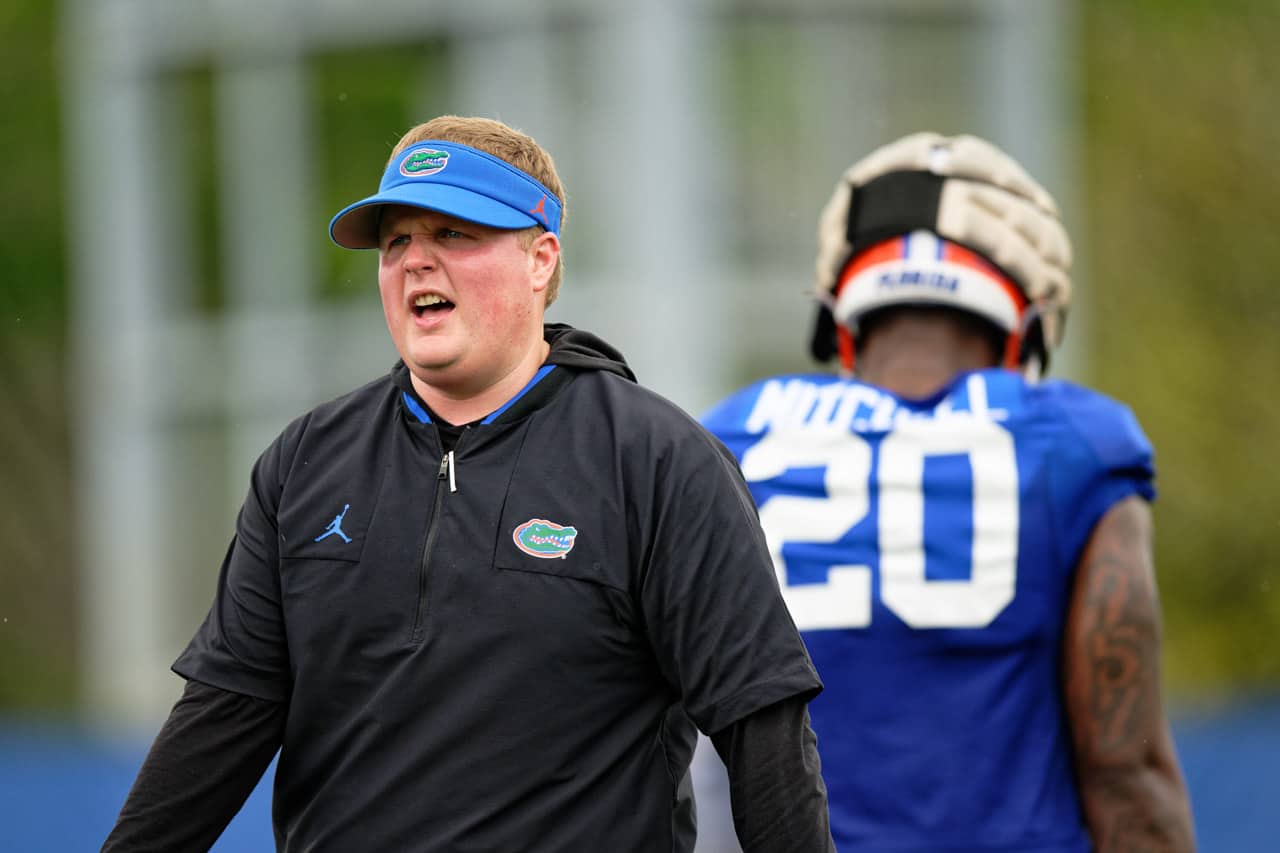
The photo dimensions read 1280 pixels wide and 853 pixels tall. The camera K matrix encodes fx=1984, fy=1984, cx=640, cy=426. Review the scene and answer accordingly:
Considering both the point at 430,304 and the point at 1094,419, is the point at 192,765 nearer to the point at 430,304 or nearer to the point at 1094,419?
the point at 430,304

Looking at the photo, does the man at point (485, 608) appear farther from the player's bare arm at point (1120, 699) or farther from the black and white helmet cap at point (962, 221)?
the black and white helmet cap at point (962, 221)

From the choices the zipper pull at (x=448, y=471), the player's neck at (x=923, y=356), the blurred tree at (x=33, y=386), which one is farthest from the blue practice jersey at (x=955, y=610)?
the blurred tree at (x=33, y=386)

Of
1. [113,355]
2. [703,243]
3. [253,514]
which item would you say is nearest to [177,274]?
[113,355]

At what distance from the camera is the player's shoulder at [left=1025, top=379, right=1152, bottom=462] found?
13.6ft

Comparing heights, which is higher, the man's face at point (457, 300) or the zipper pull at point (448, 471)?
the man's face at point (457, 300)

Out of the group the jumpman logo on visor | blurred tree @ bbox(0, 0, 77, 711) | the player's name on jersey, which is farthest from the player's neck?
blurred tree @ bbox(0, 0, 77, 711)

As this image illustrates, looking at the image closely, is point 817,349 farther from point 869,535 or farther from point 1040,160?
point 1040,160

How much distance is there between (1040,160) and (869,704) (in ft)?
39.7

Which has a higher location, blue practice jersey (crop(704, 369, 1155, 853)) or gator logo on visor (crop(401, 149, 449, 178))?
gator logo on visor (crop(401, 149, 449, 178))

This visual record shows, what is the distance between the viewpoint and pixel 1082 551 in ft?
13.5

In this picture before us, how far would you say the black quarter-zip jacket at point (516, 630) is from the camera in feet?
9.75

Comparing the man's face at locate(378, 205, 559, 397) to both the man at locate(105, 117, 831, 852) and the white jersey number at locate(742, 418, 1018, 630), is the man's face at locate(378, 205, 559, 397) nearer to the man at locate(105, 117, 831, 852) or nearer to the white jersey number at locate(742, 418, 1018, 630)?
the man at locate(105, 117, 831, 852)

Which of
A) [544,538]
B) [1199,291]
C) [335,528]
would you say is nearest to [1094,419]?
[544,538]

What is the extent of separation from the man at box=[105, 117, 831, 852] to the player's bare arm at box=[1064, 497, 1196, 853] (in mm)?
1183
